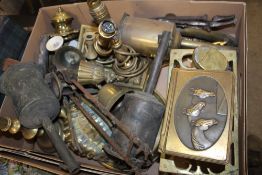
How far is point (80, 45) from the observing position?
1.35m

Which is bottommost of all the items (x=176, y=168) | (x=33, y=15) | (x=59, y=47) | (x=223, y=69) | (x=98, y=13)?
(x=176, y=168)

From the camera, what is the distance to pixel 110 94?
1150 millimetres

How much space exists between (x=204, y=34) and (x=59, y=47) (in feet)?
1.83

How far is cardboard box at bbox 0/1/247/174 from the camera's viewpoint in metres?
1.13

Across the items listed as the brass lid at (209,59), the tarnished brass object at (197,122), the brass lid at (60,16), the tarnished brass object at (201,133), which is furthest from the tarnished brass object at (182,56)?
the brass lid at (60,16)

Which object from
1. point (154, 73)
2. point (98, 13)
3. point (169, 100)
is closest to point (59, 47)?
point (98, 13)

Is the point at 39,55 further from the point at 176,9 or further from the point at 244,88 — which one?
the point at 244,88

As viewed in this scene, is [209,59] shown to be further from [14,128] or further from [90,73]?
[14,128]

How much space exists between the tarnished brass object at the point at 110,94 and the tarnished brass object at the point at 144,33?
171 millimetres

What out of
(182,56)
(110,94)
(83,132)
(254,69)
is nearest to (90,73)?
(110,94)

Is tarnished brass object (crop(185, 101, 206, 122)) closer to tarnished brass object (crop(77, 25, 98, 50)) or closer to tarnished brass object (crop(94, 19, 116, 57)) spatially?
tarnished brass object (crop(94, 19, 116, 57))

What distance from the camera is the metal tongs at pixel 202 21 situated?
1273mm

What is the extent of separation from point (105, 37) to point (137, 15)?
1.02 feet

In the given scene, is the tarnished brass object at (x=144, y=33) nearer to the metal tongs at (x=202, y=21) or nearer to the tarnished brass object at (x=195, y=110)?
the metal tongs at (x=202, y=21)
